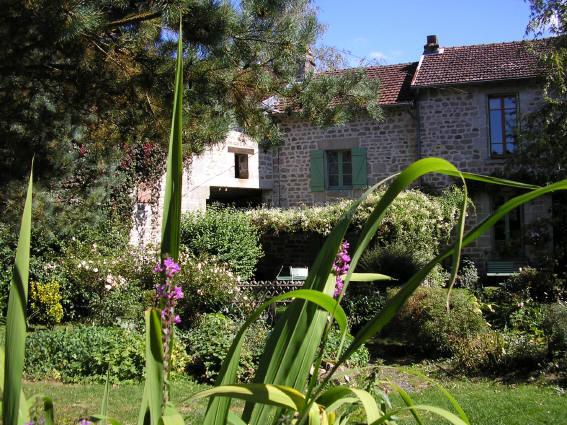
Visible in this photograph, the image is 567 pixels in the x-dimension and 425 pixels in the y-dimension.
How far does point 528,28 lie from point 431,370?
7979mm

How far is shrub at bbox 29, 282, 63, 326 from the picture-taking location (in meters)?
9.95

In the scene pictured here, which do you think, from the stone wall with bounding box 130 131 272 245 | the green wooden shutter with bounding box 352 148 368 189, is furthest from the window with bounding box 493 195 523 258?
the stone wall with bounding box 130 131 272 245

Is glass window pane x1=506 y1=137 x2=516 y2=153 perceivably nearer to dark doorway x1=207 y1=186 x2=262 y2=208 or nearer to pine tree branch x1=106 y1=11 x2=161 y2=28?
dark doorway x1=207 y1=186 x2=262 y2=208

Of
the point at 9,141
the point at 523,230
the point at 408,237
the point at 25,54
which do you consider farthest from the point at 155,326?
the point at 523,230

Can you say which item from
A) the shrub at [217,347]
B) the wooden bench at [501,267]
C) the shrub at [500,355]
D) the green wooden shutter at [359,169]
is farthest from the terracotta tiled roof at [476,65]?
the shrub at [217,347]

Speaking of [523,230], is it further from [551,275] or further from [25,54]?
[25,54]

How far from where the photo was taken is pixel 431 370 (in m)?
7.42

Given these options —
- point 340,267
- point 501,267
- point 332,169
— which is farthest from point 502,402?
point 332,169

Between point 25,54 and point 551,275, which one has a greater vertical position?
point 25,54

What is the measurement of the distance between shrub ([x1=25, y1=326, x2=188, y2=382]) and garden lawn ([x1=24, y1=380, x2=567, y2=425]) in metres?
0.25

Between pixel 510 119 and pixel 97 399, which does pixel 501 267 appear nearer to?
pixel 510 119

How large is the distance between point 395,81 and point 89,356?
13.2 meters

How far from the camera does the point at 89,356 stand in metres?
6.90

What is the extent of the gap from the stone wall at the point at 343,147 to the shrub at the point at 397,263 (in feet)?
17.9
